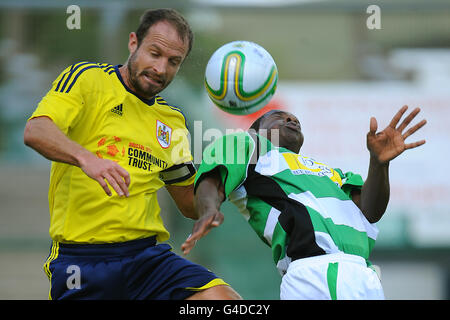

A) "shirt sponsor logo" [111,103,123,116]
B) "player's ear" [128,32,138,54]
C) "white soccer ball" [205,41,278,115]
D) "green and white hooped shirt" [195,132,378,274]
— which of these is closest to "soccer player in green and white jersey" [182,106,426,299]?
"green and white hooped shirt" [195,132,378,274]

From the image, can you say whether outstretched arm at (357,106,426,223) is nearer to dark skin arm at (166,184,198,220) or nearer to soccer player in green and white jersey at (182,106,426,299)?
soccer player in green and white jersey at (182,106,426,299)

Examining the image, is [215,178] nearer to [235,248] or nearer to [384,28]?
[235,248]

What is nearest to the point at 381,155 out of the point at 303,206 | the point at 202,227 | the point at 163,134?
the point at 303,206

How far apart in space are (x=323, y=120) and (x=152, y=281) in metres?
7.26

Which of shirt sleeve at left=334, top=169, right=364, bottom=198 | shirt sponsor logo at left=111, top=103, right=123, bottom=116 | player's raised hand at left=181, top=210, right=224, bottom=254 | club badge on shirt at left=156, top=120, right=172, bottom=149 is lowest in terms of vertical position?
player's raised hand at left=181, top=210, right=224, bottom=254

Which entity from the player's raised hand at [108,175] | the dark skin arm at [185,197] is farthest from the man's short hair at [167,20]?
the player's raised hand at [108,175]

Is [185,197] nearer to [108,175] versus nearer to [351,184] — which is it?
[351,184]

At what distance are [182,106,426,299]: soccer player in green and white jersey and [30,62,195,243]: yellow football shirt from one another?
0.58 m

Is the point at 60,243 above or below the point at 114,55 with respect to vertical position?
below

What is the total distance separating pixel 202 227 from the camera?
3.60 m

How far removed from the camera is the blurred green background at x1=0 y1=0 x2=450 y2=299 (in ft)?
34.9
